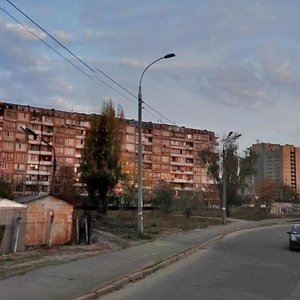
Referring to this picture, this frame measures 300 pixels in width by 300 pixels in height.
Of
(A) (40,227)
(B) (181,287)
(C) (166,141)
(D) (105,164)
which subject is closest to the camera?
(B) (181,287)

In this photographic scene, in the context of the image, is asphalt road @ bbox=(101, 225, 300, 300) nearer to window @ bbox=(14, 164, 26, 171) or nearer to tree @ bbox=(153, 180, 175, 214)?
tree @ bbox=(153, 180, 175, 214)

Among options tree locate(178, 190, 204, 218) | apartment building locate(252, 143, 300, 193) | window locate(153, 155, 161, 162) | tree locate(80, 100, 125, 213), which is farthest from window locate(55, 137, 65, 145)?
apartment building locate(252, 143, 300, 193)

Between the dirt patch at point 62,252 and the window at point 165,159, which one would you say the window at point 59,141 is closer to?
the window at point 165,159

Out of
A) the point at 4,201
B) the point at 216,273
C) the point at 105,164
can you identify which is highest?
the point at 105,164

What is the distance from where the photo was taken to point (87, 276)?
11.8m

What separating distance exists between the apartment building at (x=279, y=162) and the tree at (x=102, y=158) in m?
111

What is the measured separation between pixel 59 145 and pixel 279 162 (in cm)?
7448

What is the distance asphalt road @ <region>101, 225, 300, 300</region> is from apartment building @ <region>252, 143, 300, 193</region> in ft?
437

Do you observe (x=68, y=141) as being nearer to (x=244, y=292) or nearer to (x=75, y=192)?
(x=75, y=192)

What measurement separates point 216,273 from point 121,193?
36.5 meters

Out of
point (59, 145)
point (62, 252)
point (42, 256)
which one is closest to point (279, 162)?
point (59, 145)

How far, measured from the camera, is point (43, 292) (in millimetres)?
9477

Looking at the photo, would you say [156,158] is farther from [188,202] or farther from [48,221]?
[48,221]

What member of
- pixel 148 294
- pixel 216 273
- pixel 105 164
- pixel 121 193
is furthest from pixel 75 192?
pixel 148 294
